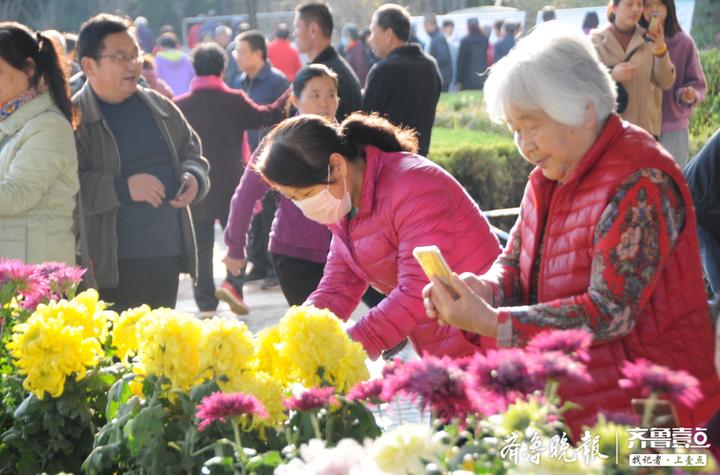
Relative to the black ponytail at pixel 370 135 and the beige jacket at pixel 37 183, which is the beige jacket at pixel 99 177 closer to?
the beige jacket at pixel 37 183

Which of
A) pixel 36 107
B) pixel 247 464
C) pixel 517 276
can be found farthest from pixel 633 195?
pixel 36 107

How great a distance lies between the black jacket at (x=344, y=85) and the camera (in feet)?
23.8

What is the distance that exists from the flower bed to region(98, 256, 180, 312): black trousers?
5.73 feet

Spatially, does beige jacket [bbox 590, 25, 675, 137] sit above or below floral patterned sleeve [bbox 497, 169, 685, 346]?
below

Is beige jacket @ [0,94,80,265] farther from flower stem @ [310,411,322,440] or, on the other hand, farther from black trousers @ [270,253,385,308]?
flower stem @ [310,411,322,440]

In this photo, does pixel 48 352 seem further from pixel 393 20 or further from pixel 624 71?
pixel 393 20

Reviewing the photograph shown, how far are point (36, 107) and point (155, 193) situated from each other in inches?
28.8

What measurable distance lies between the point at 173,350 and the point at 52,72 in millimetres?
2620

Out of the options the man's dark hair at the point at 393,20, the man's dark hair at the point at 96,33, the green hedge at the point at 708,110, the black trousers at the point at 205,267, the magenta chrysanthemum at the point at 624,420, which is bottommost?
the black trousers at the point at 205,267

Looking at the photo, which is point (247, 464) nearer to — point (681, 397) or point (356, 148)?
point (681, 397)

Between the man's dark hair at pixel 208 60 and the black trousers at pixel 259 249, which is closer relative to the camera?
the man's dark hair at pixel 208 60

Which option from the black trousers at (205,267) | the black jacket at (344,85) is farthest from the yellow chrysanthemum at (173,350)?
the black trousers at (205,267)

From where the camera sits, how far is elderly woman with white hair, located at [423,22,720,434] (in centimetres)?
262

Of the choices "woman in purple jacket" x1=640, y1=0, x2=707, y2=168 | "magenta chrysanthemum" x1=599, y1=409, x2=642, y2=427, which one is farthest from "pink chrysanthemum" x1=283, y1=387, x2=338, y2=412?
"woman in purple jacket" x1=640, y1=0, x2=707, y2=168
